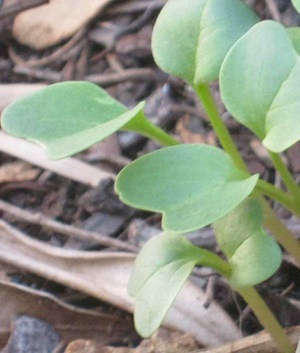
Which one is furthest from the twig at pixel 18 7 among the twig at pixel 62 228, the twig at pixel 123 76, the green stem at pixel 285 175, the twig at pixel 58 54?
the green stem at pixel 285 175

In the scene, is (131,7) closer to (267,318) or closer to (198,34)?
(198,34)

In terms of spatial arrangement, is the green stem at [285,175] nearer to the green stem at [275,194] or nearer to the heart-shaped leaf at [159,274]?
the green stem at [275,194]

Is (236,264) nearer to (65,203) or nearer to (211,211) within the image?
(211,211)

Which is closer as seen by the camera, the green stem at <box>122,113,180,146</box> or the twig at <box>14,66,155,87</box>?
the green stem at <box>122,113,180,146</box>

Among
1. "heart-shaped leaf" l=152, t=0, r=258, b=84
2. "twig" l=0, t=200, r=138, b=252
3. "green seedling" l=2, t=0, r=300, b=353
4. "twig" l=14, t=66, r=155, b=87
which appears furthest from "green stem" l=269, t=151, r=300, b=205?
"twig" l=14, t=66, r=155, b=87

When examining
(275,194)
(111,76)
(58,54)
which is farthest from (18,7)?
(275,194)

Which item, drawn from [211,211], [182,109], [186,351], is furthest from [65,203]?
[211,211]

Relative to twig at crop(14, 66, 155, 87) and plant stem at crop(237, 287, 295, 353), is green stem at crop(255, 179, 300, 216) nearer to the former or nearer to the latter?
plant stem at crop(237, 287, 295, 353)
